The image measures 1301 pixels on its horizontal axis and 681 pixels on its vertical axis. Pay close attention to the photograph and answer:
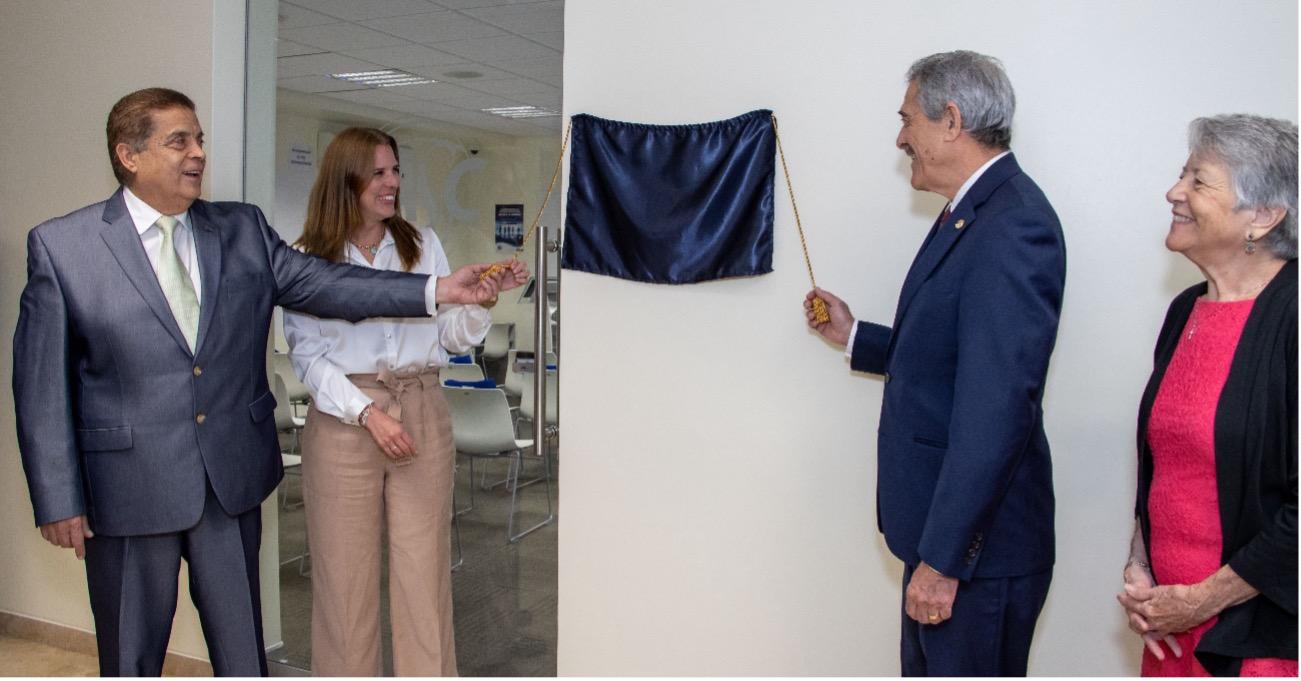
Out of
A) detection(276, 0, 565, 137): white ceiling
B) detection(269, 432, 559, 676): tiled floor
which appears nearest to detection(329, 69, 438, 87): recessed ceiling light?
detection(276, 0, 565, 137): white ceiling

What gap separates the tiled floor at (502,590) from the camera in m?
3.03

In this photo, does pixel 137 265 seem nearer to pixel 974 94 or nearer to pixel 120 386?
pixel 120 386

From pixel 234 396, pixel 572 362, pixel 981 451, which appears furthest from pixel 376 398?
pixel 981 451

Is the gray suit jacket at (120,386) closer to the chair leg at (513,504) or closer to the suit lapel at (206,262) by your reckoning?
the suit lapel at (206,262)

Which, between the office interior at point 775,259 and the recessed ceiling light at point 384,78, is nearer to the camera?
the office interior at point 775,259

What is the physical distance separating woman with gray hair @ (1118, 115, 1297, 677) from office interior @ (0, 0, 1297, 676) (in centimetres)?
57

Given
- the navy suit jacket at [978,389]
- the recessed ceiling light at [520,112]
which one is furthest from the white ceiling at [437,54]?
the navy suit jacket at [978,389]

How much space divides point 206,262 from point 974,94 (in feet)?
5.81

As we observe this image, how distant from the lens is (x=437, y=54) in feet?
10.2

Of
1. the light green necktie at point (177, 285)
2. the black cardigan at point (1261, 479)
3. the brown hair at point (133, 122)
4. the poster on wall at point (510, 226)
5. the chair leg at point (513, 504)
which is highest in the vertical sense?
the brown hair at point (133, 122)

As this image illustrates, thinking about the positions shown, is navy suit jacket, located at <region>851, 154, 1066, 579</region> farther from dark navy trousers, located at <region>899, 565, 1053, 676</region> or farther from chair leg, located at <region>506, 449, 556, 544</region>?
chair leg, located at <region>506, 449, 556, 544</region>

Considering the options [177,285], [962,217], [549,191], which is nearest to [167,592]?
[177,285]

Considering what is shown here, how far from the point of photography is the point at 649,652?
9.05 ft

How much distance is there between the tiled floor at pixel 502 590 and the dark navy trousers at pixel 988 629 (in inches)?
55.3
